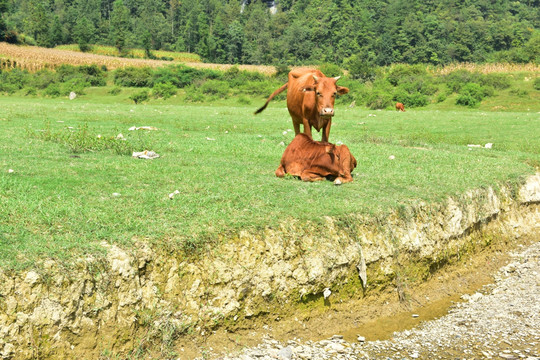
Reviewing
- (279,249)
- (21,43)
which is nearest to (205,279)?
(279,249)

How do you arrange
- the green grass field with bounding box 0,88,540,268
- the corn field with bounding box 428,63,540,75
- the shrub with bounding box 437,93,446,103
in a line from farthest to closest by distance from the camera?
the corn field with bounding box 428,63,540,75, the shrub with bounding box 437,93,446,103, the green grass field with bounding box 0,88,540,268

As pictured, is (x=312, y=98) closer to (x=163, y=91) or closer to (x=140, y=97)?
(x=140, y=97)

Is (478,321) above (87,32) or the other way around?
the other way around

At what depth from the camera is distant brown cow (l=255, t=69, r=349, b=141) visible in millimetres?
10391

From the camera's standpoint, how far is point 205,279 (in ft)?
22.9

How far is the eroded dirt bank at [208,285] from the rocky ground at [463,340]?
64 cm

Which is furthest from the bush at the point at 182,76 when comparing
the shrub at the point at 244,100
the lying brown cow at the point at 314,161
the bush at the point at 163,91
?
the lying brown cow at the point at 314,161

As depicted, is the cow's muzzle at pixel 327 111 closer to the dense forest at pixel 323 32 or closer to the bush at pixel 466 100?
the bush at pixel 466 100

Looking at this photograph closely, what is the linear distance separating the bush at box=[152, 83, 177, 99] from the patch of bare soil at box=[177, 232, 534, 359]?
36.4 m

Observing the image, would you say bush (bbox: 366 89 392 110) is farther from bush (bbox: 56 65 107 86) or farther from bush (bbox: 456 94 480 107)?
bush (bbox: 56 65 107 86)

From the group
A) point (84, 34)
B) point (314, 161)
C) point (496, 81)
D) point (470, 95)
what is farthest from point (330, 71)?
point (84, 34)

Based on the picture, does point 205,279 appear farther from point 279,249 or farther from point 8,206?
point 8,206

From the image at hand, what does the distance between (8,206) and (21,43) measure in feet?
285

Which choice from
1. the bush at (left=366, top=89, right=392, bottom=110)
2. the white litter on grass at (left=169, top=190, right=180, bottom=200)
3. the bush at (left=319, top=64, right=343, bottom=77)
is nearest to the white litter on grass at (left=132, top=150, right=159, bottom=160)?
the white litter on grass at (left=169, top=190, right=180, bottom=200)
